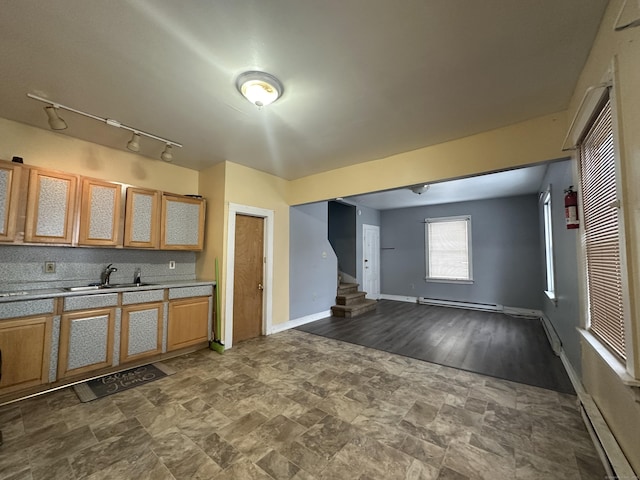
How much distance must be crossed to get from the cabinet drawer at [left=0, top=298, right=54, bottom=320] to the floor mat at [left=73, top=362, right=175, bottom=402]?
85 centimetres

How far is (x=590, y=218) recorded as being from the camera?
6.42 feet

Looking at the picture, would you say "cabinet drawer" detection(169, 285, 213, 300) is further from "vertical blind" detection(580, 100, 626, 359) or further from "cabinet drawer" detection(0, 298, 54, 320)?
"vertical blind" detection(580, 100, 626, 359)

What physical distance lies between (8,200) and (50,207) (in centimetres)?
28

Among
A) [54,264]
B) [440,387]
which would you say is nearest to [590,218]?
[440,387]

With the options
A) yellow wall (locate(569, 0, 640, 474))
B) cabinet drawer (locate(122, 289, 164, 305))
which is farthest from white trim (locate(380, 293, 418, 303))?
cabinet drawer (locate(122, 289, 164, 305))

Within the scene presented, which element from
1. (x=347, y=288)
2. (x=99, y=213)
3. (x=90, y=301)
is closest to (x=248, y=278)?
(x=90, y=301)

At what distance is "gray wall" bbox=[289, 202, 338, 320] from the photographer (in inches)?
190

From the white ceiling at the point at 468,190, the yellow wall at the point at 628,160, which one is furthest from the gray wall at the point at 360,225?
the yellow wall at the point at 628,160

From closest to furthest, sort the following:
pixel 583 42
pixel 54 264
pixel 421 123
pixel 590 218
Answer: pixel 583 42, pixel 590 218, pixel 421 123, pixel 54 264

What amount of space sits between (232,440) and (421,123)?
3.26 m

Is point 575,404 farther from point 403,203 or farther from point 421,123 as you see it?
point 403,203

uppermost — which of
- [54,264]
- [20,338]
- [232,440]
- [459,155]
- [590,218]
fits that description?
[459,155]

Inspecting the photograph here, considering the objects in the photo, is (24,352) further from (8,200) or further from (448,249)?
(448,249)

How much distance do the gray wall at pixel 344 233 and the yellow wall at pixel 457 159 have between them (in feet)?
9.36
